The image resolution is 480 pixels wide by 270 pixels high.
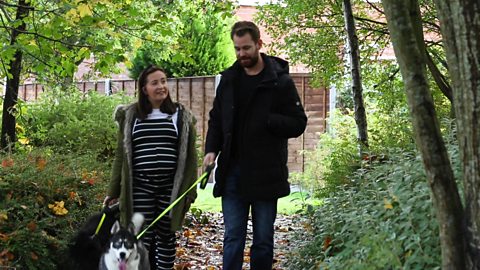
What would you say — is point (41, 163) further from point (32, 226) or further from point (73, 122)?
point (73, 122)

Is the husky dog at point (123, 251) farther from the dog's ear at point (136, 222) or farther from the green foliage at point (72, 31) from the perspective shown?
the green foliage at point (72, 31)

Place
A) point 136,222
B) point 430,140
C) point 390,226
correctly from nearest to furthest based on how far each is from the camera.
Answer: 1. point 430,140
2. point 390,226
3. point 136,222

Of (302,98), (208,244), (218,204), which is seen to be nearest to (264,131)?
(208,244)

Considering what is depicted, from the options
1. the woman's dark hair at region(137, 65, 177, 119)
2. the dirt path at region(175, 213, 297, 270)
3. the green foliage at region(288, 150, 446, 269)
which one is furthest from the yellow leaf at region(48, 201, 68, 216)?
the green foliage at region(288, 150, 446, 269)

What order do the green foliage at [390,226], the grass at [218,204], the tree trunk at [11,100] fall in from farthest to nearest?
the grass at [218,204], the tree trunk at [11,100], the green foliage at [390,226]

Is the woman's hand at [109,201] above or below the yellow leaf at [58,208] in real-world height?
above

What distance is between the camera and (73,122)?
38.9 feet

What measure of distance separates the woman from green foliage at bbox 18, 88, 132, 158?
456cm

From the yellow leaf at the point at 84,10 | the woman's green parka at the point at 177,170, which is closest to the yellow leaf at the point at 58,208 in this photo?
the woman's green parka at the point at 177,170

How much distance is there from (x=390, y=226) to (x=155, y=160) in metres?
2.66

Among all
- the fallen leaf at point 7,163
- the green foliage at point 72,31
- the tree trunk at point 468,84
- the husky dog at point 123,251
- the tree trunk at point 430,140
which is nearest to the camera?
the tree trunk at point 468,84

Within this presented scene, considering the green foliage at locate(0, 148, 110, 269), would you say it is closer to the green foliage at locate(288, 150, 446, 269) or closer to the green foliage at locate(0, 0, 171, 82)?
the green foliage at locate(0, 0, 171, 82)

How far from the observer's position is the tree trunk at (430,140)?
3.49 m

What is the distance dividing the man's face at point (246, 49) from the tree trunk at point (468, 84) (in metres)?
2.34
